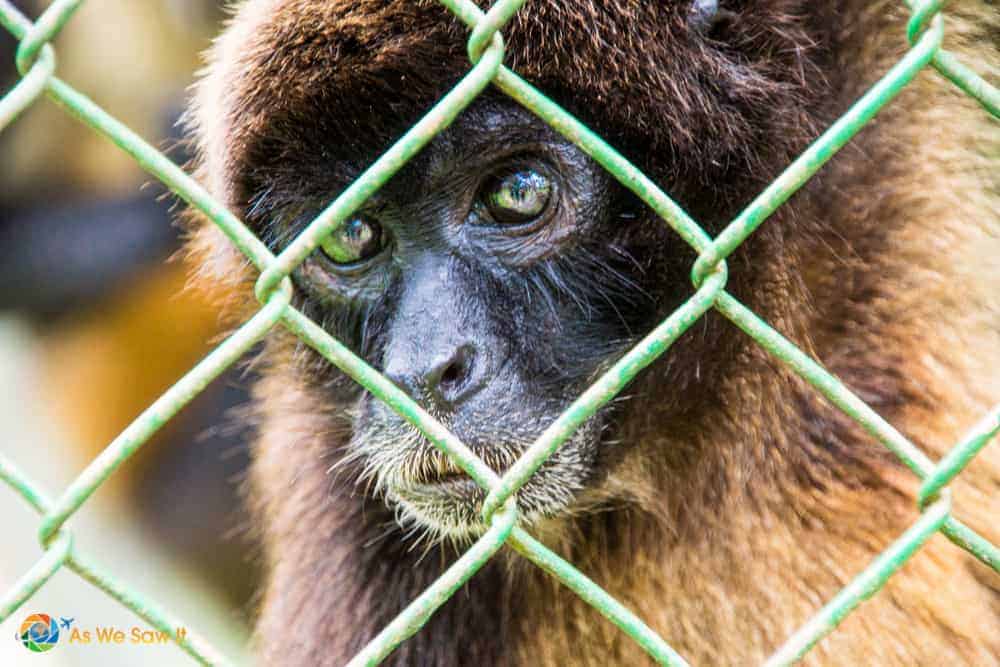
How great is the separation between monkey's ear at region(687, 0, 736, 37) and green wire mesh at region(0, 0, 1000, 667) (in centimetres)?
90

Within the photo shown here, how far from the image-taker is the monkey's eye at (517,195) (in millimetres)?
2703

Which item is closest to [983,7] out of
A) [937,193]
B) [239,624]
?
[937,193]

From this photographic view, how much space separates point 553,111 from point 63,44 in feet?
23.8

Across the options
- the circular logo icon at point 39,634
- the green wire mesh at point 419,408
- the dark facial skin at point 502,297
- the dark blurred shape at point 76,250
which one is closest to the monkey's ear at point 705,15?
the dark facial skin at point 502,297

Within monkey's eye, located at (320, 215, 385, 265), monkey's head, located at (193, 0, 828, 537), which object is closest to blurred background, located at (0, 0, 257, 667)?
monkey's eye, located at (320, 215, 385, 265)

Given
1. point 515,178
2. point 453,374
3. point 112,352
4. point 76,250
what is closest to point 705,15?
point 515,178

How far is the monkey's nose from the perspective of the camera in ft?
8.23

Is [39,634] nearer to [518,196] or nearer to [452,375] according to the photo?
[452,375]

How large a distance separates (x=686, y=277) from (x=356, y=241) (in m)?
0.89

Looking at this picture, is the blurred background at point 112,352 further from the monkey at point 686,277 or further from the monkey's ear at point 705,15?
the monkey's ear at point 705,15

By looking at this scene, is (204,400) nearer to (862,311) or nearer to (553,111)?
(862,311)

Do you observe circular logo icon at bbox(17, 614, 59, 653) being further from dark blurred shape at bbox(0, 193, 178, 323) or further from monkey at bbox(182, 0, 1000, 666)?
dark blurred shape at bbox(0, 193, 178, 323)

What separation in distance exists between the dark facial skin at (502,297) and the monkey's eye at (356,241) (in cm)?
8

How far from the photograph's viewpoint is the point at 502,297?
107 inches
